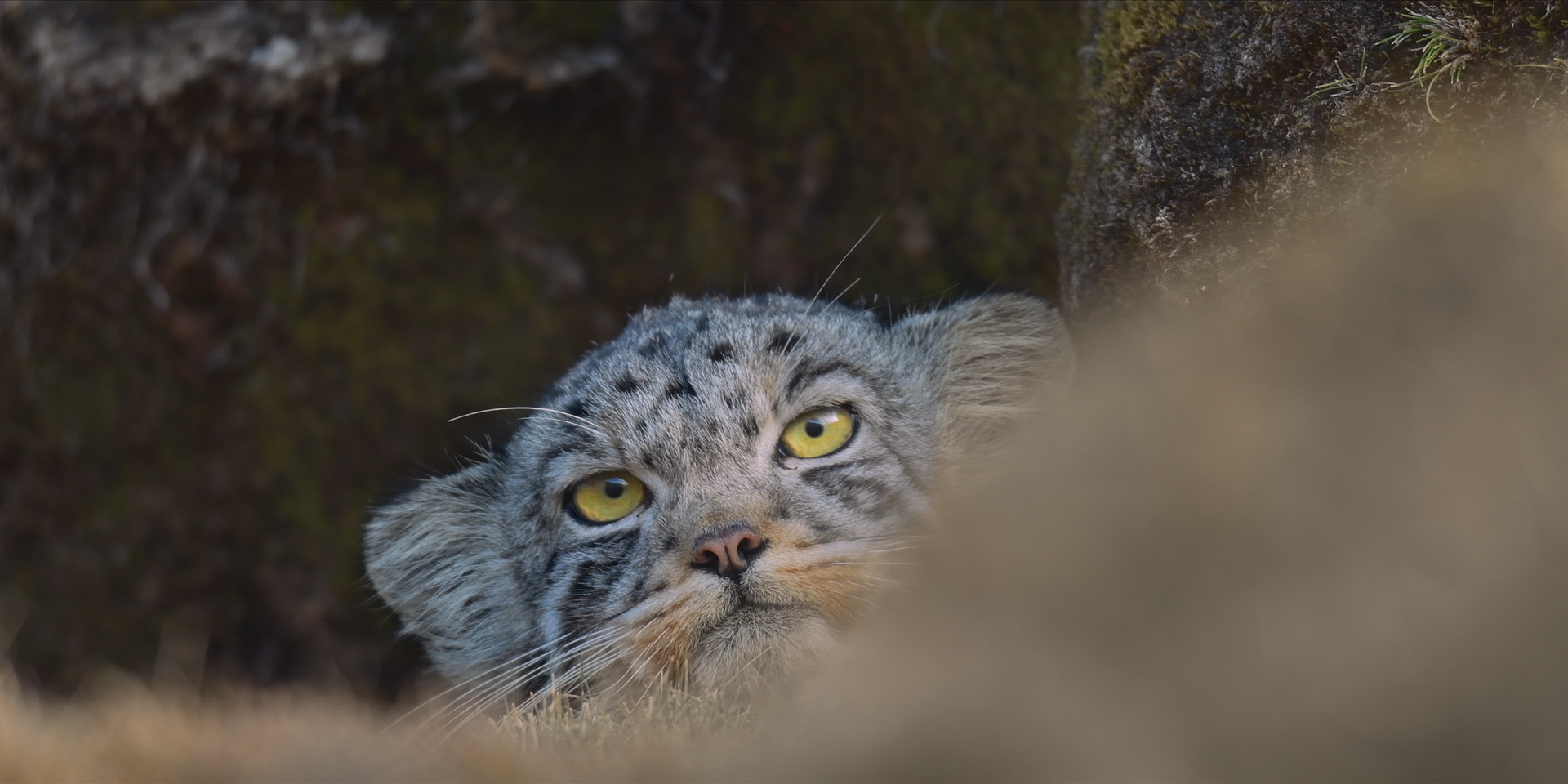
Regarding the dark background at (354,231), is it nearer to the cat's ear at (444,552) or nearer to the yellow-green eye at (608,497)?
the cat's ear at (444,552)

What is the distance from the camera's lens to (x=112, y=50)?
5.45 meters

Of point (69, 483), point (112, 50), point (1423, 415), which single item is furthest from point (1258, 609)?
point (69, 483)

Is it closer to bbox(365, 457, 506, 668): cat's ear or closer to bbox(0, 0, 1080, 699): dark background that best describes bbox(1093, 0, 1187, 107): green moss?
bbox(0, 0, 1080, 699): dark background

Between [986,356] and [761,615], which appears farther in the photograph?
[986,356]

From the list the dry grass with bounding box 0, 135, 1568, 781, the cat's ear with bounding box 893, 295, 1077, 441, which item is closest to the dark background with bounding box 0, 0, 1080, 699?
the cat's ear with bounding box 893, 295, 1077, 441

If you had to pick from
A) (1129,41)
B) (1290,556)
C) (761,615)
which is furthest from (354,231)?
(1290,556)

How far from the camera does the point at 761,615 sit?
2869 mm

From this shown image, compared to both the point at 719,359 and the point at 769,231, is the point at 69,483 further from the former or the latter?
the point at 719,359

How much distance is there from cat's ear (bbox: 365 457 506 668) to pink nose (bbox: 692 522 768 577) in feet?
4.58

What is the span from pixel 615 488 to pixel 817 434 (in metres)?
0.67

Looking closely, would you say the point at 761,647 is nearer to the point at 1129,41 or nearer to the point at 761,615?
the point at 761,615

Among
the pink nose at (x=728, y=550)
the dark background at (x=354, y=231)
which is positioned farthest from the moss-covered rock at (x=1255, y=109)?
the dark background at (x=354, y=231)

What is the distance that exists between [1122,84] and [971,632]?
7.32 feet

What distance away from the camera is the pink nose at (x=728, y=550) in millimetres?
2900
